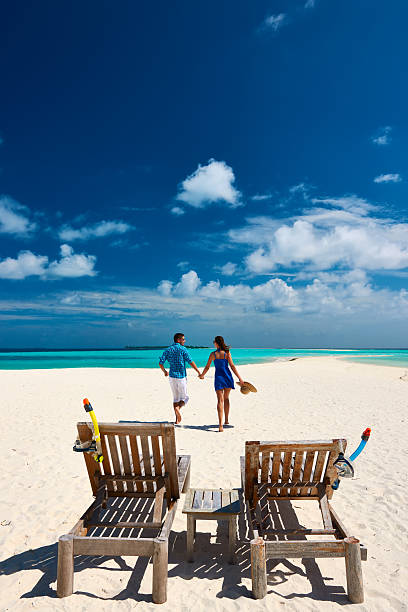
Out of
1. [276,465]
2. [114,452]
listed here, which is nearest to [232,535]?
[276,465]

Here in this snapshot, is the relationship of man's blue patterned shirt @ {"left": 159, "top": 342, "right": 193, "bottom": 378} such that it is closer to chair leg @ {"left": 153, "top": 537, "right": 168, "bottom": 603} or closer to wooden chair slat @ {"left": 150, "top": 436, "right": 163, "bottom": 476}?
wooden chair slat @ {"left": 150, "top": 436, "right": 163, "bottom": 476}

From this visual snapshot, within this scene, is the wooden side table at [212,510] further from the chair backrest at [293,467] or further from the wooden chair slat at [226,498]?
the chair backrest at [293,467]

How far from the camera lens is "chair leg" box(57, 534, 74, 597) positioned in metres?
3.10

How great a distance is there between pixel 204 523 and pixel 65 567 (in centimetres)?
185

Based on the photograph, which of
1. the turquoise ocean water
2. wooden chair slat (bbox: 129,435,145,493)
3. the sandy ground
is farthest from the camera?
the turquoise ocean water

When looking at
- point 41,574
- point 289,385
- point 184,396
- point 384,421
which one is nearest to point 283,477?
point 41,574

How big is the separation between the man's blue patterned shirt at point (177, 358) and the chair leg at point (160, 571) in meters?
5.34

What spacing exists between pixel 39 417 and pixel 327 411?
8.57 meters

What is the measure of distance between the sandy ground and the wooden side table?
0.23 m

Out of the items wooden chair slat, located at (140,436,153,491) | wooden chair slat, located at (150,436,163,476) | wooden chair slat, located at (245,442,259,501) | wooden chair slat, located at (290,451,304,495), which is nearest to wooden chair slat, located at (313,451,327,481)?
wooden chair slat, located at (290,451,304,495)

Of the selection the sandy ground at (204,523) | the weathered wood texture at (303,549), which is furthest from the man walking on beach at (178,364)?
the weathered wood texture at (303,549)

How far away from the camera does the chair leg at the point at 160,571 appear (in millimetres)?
3014

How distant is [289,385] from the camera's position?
18.4 meters

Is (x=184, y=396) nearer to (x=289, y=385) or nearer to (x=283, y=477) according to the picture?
(x=283, y=477)
